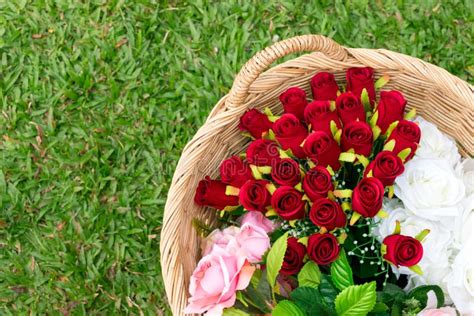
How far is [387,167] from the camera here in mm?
1229

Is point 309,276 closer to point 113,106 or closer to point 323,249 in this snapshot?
point 323,249

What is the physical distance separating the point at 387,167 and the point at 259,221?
12.9 inches

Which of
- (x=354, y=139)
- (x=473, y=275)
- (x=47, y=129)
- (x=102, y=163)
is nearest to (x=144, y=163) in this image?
(x=102, y=163)

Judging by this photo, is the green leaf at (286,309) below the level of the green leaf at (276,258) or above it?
below

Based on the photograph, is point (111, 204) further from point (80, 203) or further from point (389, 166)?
point (389, 166)

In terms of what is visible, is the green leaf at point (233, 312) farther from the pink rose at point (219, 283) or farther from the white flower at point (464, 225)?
the white flower at point (464, 225)

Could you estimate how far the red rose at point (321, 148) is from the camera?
1.25 m

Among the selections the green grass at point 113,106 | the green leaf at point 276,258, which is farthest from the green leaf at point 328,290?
the green grass at point 113,106

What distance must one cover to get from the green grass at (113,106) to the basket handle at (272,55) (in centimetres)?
63

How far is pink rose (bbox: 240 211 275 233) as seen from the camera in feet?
4.52

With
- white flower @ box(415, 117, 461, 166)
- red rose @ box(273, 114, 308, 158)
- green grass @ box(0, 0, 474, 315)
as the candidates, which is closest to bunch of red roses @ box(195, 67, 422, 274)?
Answer: red rose @ box(273, 114, 308, 158)

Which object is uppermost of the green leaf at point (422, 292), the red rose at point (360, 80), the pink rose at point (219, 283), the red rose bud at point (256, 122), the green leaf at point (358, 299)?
the red rose at point (360, 80)

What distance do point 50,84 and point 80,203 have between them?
453 millimetres

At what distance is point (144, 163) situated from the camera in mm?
2000
